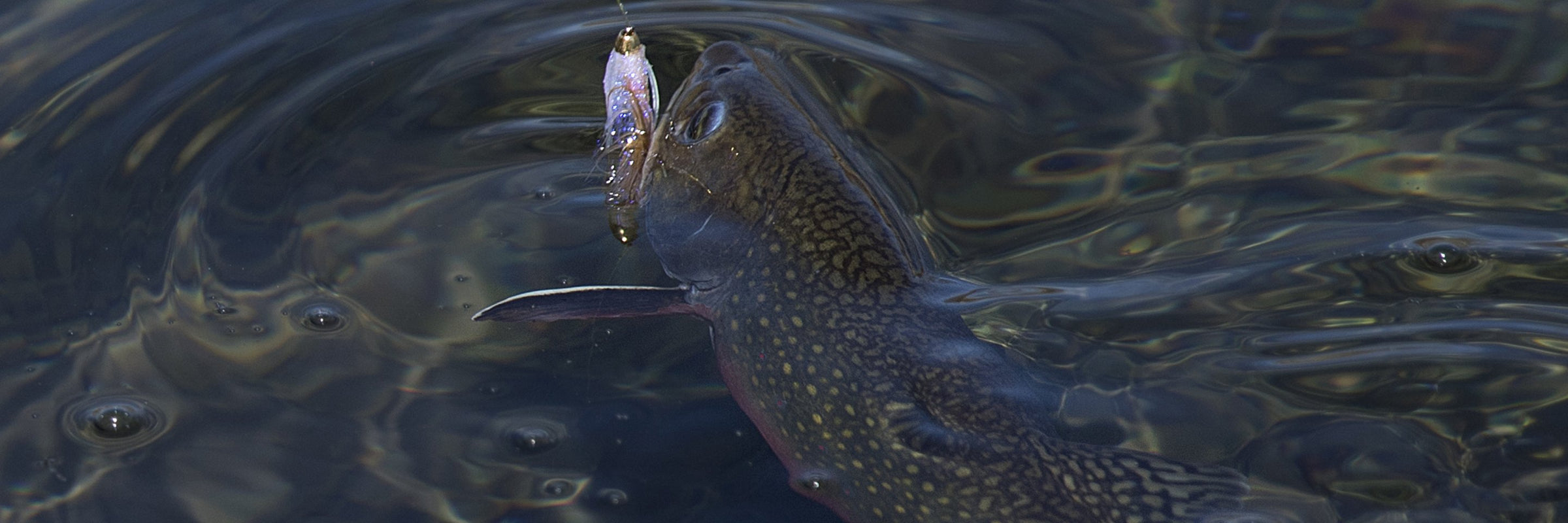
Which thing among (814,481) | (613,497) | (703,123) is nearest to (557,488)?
(613,497)

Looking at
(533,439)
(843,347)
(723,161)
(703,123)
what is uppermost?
(703,123)

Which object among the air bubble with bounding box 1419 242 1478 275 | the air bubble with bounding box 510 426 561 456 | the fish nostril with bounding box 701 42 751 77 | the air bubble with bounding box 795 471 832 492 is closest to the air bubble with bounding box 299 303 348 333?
the air bubble with bounding box 510 426 561 456

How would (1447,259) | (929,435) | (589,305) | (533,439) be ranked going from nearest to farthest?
1. (929,435)
2. (533,439)
3. (589,305)
4. (1447,259)

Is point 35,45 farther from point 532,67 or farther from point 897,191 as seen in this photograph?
point 897,191

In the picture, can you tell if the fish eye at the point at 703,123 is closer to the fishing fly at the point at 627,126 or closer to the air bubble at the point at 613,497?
the fishing fly at the point at 627,126

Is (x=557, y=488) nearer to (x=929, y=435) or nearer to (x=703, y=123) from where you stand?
(x=929, y=435)

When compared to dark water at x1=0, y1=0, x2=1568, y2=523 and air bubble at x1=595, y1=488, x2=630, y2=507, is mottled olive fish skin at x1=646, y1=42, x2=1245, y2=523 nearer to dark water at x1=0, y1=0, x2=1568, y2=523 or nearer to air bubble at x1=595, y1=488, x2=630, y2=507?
dark water at x1=0, y1=0, x2=1568, y2=523

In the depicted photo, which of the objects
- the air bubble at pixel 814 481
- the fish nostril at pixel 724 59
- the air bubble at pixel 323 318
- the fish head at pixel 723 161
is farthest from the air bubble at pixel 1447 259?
the air bubble at pixel 323 318

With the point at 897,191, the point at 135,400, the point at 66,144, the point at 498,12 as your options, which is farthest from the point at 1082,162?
the point at 66,144
